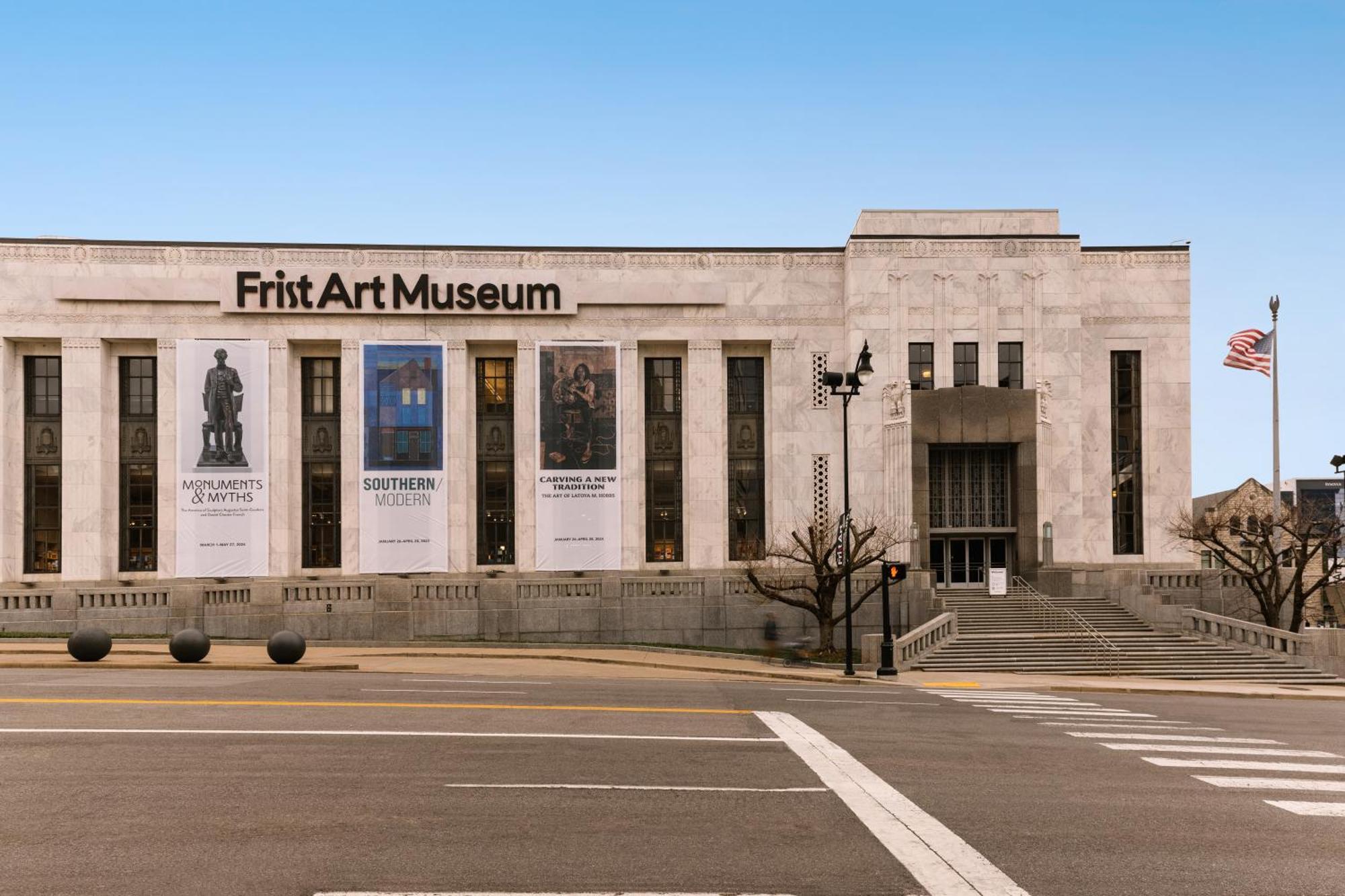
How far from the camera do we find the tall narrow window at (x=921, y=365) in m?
48.4

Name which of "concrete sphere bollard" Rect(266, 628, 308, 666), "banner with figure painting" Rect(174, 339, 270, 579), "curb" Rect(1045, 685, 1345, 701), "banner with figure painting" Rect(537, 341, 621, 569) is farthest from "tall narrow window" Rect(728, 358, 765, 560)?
"concrete sphere bollard" Rect(266, 628, 308, 666)

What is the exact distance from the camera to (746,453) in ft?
164

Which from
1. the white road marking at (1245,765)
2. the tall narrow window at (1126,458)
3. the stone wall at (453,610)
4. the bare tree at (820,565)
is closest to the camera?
the white road marking at (1245,765)

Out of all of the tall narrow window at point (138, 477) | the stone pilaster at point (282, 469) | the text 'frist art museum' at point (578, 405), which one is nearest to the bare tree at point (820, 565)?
the text 'frist art museum' at point (578, 405)

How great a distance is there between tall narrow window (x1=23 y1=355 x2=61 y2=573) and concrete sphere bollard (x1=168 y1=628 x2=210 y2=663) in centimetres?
2457

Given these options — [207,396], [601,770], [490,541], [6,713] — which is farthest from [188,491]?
[601,770]

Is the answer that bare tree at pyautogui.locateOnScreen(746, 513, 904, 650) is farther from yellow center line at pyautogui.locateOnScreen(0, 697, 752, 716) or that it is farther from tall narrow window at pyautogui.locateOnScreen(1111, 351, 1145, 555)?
yellow center line at pyautogui.locateOnScreen(0, 697, 752, 716)

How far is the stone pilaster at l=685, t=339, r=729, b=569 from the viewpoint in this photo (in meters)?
48.7

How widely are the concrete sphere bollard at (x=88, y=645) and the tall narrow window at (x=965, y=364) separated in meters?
36.8

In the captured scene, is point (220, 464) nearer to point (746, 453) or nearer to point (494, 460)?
point (494, 460)

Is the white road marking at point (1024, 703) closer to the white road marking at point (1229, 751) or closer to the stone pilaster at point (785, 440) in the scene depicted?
the white road marking at point (1229, 751)

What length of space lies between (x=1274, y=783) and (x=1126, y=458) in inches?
1584

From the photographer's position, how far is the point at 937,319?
48.3 m

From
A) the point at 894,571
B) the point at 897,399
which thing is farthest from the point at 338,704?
the point at 897,399
